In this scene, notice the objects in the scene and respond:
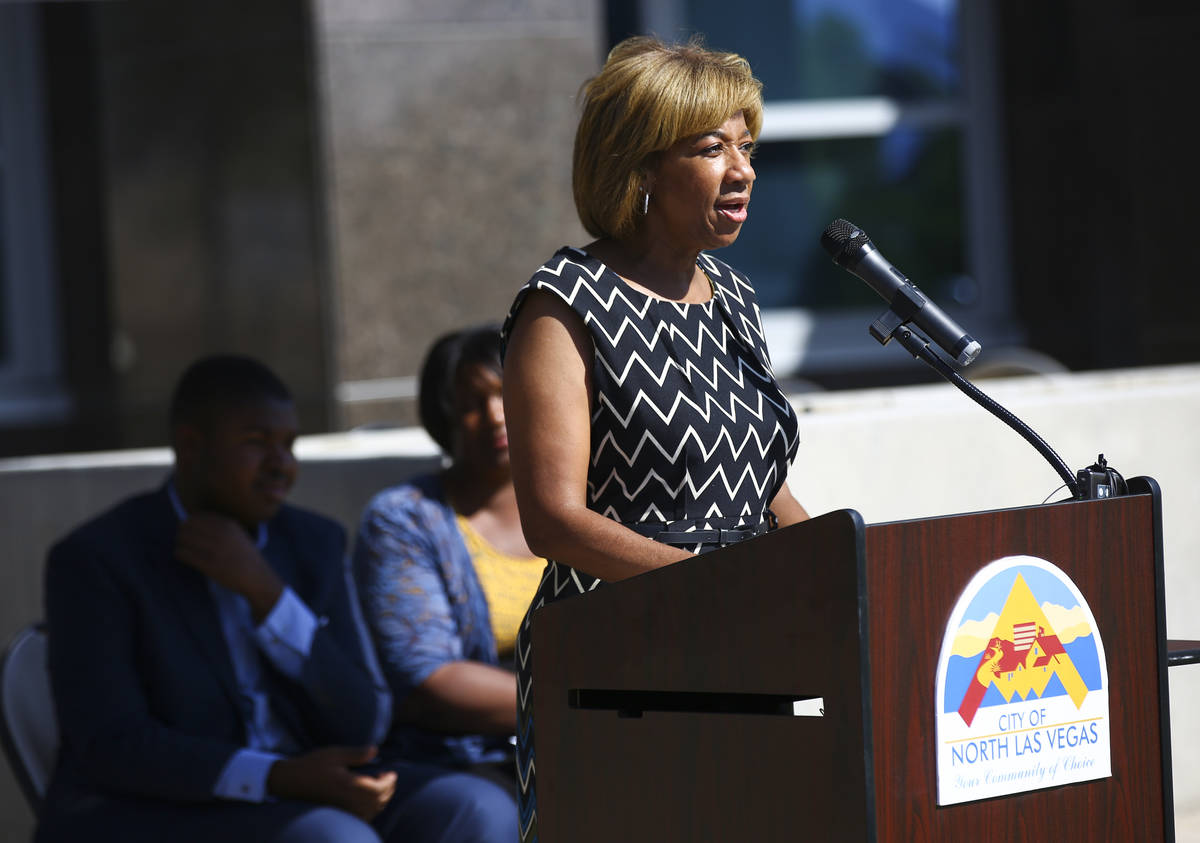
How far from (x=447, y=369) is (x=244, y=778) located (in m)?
1.13

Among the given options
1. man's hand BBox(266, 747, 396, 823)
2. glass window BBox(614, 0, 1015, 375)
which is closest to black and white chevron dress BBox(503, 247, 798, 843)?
man's hand BBox(266, 747, 396, 823)

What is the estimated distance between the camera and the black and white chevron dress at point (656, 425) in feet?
6.75

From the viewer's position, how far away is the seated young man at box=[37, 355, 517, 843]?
275cm

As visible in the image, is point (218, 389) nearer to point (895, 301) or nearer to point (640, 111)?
point (640, 111)

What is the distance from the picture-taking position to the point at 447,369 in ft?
11.5

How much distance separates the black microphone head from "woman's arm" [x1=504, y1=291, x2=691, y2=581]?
36cm

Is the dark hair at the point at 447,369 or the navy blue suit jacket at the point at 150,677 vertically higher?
the dark hair at the point at 447,369

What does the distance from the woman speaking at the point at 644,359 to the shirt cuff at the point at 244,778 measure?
0.84 m

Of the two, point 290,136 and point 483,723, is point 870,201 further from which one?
point 483,723

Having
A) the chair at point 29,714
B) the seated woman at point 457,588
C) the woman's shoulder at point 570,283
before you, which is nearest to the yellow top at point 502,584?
the seated woman at point 457,588

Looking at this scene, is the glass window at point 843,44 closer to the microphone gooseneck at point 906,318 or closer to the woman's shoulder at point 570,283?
the woman's shoulder at point 570,283

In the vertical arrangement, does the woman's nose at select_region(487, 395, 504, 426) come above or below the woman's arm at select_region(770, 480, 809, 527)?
above

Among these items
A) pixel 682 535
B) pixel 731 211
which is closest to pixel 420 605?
pixel 682 535

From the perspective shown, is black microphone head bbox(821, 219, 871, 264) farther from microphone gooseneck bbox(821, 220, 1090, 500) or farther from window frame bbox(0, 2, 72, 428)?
window frame bbox(0, 2, 72, 428)
